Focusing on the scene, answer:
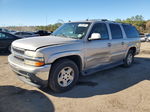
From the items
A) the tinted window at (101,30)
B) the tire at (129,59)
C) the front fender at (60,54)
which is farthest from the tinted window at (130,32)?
the front fender at (60,54)

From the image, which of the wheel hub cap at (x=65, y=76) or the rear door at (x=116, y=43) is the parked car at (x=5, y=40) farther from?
the rear door at (x=116, y=43)

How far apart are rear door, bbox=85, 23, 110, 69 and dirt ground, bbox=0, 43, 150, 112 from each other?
0.65 meters

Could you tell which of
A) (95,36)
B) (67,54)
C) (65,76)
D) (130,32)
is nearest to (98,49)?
(95,36)

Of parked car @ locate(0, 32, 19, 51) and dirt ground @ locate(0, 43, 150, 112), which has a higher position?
parked car @ locate(0, 32, 19, 51)

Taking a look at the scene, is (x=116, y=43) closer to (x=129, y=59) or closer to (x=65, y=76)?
(x=129, y=59)

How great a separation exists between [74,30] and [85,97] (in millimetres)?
2135

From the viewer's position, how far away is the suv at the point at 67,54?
10.9 feet

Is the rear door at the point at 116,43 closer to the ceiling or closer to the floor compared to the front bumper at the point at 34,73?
closer to the ceiling

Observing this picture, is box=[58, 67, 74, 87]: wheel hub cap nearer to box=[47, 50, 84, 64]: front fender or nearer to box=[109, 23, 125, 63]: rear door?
box=[47, 50, 84, 64]: front fender

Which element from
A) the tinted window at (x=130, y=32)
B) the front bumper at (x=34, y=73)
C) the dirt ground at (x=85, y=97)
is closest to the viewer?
the dirt ground at (x=85, y=97)

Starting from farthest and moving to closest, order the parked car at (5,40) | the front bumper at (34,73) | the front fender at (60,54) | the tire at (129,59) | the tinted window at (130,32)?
the parked car at (5,40) → the tire at (129,59) → the tinted window at (130,32) → the front fender at (60,54) → the front bumper at (34,73)

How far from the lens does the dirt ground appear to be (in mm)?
3129

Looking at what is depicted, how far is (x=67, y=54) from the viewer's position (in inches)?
144

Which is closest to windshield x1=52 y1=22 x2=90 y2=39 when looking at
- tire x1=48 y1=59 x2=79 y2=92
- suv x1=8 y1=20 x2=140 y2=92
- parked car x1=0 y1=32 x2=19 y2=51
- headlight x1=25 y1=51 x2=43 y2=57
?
suv x1=8 y1=20 x2=140 y2=92
